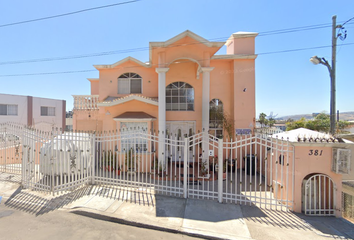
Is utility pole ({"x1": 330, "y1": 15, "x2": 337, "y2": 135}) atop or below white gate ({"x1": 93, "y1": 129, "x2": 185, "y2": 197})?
atop

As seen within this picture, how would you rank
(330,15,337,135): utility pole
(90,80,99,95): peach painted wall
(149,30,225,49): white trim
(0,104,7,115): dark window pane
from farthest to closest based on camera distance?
1. (0,104,7,115): dark window pane
2. (90,80,99,95): peach painted wall
3. (149,30,225,49): white trim
4. (330,15,337,135): utility pole

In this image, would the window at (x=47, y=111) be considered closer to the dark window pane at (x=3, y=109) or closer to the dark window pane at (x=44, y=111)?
the dark window pane at (x=44, y=111)

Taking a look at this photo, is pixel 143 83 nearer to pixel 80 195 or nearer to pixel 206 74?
pixel 206 74

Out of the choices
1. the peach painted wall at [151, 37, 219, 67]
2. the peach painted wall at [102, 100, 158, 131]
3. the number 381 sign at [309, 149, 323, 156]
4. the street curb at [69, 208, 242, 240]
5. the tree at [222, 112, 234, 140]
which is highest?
the peach painted wall at [151, 37, 219, 67]

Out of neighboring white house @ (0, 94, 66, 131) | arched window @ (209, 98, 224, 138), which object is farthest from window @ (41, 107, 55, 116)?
arched window @ (209, 98, 224, 138)

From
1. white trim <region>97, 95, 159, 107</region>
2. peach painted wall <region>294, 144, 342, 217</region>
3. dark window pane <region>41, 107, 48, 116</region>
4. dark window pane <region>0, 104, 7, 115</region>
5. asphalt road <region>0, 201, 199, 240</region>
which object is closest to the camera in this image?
asphalt road <region>0, 201, 199, 240</region>

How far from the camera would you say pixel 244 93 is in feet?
30.4

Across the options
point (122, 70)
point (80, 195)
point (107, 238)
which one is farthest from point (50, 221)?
point (122, 70)

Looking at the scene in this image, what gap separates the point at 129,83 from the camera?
399 inches

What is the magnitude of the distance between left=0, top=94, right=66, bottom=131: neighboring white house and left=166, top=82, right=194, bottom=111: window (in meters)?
17.0

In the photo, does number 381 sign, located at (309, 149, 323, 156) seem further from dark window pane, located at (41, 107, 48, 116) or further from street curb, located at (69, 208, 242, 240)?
dark window pane, located at (41, 107, 48, 116)

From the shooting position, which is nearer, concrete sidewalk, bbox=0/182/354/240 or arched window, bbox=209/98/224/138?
concrete sidewalk, bbox=0/182/354/240

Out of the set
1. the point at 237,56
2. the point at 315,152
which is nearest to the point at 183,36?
the point at 237,56

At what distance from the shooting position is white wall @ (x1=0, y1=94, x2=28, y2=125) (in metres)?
21.3
